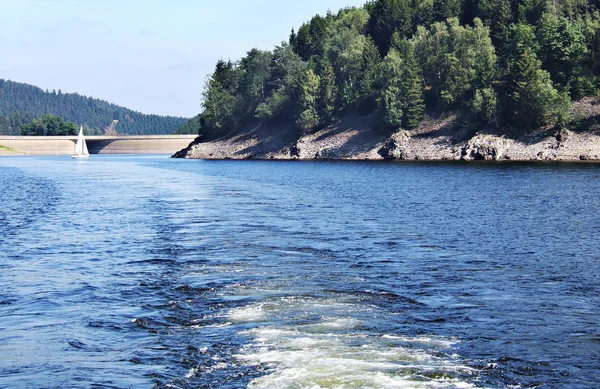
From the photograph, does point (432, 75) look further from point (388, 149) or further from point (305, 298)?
point (305, 298)

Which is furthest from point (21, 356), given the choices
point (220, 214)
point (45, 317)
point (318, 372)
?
point (220, 214)

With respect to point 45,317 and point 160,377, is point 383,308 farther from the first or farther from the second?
point 45,317

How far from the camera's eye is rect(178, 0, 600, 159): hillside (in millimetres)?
122625

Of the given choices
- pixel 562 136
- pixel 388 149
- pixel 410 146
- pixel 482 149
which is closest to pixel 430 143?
pixel 410 146

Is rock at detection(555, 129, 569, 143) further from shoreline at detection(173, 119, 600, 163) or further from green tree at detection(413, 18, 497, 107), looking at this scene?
green tree at detection(413, 18, 497, 107)

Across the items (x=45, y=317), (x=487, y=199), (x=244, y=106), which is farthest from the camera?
(x=244, y=106)

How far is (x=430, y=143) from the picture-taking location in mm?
131625

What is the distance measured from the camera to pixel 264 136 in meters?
180

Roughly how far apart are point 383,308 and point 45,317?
995 cm

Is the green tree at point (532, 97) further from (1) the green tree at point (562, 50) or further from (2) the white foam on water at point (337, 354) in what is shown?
(2) the white foam on water at point (337, 354)

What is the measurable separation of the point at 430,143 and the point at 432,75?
26.9 metres

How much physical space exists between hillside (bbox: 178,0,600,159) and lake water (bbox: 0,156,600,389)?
78.0 m

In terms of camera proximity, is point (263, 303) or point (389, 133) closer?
point (263, 303)

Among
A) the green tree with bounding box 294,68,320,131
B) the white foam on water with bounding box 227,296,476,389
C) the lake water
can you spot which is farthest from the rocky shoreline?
the white foam on water with bounding box 227,296,476,389
